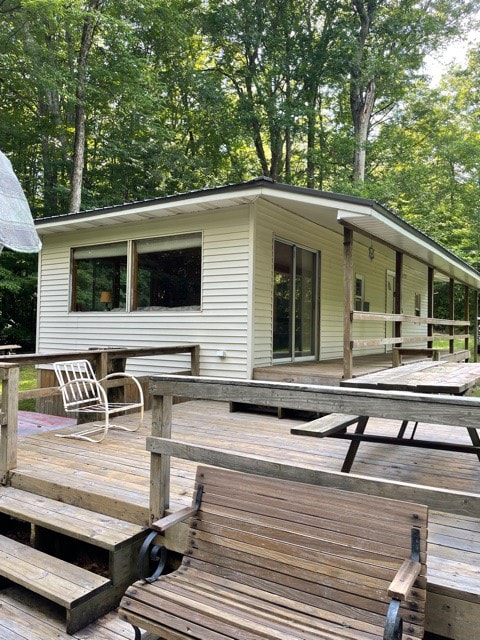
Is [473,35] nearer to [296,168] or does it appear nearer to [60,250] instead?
[296,168]

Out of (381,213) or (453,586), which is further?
(381,213)

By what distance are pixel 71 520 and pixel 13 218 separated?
2030mm

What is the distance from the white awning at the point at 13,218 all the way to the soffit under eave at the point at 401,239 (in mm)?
3463

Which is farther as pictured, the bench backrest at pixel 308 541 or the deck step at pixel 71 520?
the deck step at pixel 71 520

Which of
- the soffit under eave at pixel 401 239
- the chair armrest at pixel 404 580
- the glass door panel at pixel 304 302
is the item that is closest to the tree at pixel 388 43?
the soffit under eave at pixel 401 239

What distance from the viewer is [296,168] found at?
20.7 metres

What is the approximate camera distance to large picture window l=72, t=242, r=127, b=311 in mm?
7770

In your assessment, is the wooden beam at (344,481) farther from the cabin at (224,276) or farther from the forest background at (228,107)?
the forest background at (228,107)

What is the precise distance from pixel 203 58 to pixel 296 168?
596 centimetres

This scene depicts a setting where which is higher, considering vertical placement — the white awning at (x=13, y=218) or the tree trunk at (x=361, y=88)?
the tree trunk at (x=361, y=88)

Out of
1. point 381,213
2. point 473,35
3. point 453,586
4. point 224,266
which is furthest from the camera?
point 473,35

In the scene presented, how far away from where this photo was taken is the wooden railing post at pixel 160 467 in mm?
2514

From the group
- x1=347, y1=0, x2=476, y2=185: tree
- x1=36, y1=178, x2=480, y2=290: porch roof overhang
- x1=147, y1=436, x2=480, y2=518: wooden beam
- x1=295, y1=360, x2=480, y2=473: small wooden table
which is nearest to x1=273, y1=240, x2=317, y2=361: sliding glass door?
x1=36, y1=178, x2=480, y2=290: porch roof overhang

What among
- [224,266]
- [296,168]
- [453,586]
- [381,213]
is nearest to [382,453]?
[453,586]
